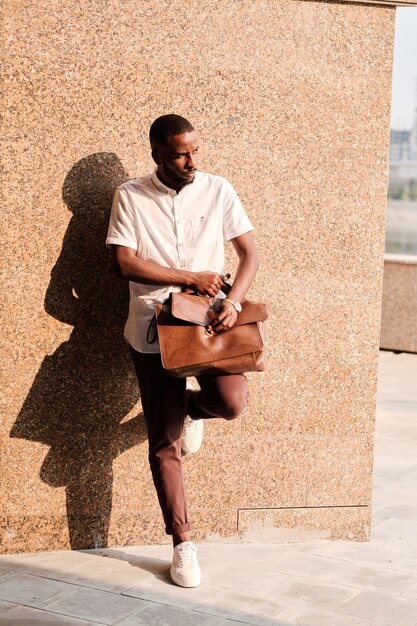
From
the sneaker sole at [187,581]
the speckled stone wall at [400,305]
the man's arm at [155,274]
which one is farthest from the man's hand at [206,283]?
the speckled stone wall at [400,305]

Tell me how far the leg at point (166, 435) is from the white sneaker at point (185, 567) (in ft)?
0.19

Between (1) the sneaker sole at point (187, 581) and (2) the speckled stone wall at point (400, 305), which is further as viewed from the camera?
(2) the speckled stone wall at point (400, 305)

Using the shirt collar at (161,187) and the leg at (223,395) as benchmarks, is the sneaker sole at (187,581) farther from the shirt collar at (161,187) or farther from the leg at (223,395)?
the shirt collar at (161,187)

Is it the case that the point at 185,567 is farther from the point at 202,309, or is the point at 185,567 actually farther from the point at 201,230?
the point at 201,230

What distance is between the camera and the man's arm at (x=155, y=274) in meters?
4.50

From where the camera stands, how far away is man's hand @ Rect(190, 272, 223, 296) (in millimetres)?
4523

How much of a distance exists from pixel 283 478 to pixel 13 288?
1.65 m

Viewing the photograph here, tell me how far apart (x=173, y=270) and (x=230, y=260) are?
58 cm

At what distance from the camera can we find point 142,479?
5027 millimetres

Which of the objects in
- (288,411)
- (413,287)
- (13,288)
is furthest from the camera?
(413,287)

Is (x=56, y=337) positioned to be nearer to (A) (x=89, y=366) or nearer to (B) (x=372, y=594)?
(A) (x=89, y=366)

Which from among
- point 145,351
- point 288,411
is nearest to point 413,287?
point 288,411

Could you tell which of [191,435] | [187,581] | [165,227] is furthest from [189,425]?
[165,227]

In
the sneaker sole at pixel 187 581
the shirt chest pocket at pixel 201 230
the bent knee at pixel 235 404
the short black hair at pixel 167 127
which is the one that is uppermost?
the short black hair at pixel 167 127
